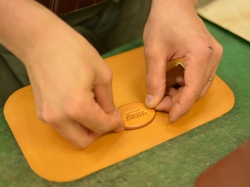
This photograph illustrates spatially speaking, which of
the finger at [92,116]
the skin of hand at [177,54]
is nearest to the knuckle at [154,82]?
the skin of hand at [177,54]

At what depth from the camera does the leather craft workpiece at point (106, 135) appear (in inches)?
19.5

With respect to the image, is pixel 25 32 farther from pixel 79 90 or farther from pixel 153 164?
pixel 153 164

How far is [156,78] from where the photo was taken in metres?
0.56

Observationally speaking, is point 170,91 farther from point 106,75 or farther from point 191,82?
point 106,75

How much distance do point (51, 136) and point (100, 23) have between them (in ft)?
1.27

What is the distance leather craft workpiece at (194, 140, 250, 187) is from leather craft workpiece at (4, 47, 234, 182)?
0.09 metres

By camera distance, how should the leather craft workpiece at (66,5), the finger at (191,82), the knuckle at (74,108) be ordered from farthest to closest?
the leather craft workpiece at (66,5)
the finger at (191,82)
the knuckle at (74,108)

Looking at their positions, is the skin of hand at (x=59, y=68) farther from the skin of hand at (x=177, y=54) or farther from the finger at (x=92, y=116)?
the skin of hand at (x=177, y=54)

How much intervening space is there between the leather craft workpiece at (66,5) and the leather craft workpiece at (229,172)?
457mm

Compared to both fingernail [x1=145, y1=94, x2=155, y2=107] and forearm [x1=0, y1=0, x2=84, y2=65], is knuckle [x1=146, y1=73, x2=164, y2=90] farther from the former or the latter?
forearm [x1=0, y1=0, x2=84, y2=65]

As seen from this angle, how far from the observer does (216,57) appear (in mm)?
582

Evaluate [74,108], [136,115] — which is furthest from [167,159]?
[74,108]

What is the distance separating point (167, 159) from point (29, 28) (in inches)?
11.7

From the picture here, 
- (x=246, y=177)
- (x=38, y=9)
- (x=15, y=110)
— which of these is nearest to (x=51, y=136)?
(x=15, y=110)
